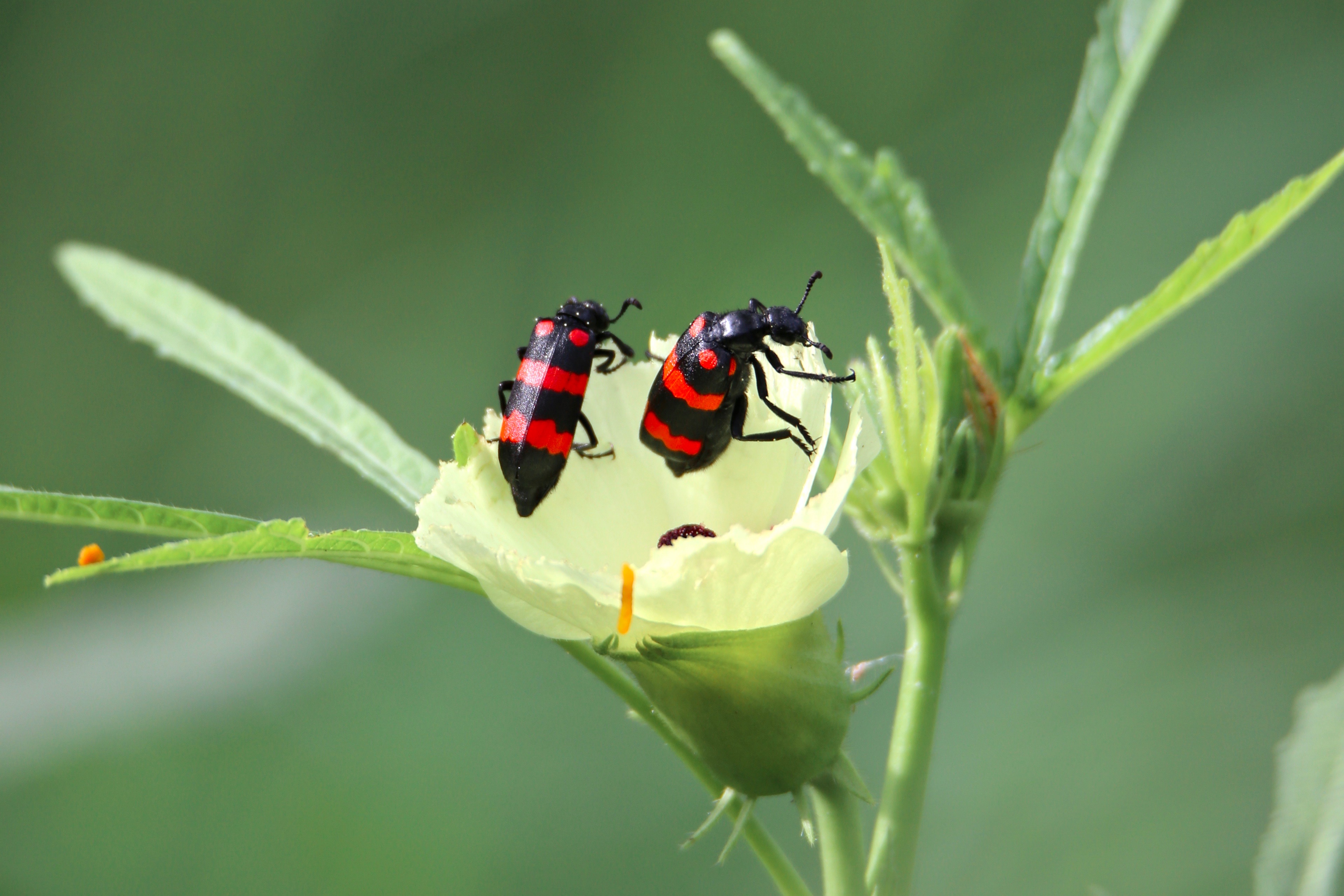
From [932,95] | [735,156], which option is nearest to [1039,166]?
[932,95]

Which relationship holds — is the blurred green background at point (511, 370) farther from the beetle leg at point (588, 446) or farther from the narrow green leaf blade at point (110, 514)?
the narrow green leaf blade at point (110, 514)

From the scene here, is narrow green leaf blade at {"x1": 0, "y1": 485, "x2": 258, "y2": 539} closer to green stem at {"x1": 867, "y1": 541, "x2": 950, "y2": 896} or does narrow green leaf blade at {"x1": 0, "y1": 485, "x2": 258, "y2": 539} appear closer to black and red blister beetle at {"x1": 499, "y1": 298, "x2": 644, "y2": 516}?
black and red blister beetle at {"x1": 499, "y1": 298, "x2": 644, "y2": 516}

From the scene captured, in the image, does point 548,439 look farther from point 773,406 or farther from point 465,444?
point 773,406

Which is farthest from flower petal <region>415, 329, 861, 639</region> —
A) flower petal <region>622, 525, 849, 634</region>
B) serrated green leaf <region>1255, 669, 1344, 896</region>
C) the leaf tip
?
serrated green leaf <region>1255, 669, 1344, 896</region>

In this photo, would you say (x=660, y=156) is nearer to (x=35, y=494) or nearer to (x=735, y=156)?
(x=735, y=156)

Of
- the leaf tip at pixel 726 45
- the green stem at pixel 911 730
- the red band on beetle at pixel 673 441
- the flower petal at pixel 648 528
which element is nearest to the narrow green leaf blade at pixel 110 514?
the flower petal at pixel 648 528

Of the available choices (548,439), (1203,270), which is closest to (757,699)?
(548,439)
